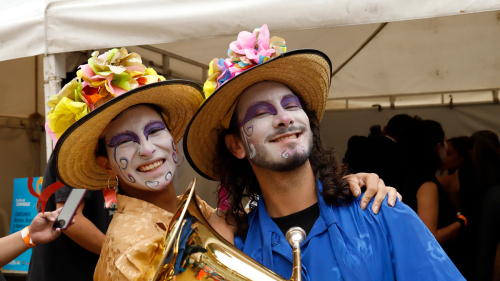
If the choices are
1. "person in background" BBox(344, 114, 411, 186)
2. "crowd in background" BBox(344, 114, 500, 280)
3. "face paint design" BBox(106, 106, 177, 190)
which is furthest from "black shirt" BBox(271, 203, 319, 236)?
"person in background" BBox(344, 114, 411, 186)

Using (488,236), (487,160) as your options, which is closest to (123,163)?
(488,236)

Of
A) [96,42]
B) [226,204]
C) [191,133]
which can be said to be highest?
[96,42]

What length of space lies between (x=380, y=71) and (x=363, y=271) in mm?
3732

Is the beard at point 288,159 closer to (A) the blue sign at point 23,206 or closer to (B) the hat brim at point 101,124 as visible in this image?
(B) the hat brim at point 101,124

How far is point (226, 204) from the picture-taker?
7.80 ft

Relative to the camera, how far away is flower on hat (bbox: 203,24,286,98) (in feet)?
6.24

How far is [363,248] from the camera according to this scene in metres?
1.60

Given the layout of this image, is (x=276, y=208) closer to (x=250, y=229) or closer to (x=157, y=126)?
(x=250, y=229)

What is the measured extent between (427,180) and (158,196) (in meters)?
2.18

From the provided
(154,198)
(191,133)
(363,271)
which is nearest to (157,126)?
(191,133)

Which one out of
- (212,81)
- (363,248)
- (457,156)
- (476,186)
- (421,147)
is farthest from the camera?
(457,156)

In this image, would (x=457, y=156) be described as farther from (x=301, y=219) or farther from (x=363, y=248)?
(x=363, y=248)

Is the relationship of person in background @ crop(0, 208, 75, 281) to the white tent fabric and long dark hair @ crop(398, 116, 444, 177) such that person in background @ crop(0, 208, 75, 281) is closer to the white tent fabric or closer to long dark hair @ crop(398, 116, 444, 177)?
the white tent fabric

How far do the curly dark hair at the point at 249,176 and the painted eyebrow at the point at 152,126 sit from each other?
373 mm
